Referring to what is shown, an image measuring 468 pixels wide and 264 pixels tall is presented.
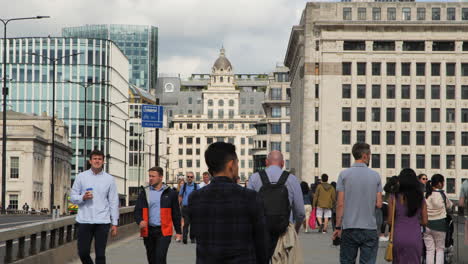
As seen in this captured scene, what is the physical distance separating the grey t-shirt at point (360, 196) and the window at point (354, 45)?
8169cm

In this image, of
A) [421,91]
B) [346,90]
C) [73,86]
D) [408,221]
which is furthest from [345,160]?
[408,221]

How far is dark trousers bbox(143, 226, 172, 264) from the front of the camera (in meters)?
13.1

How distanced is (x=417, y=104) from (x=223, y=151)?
86.9 m

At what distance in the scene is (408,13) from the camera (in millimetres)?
91938

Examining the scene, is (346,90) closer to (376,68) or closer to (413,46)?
(376,68)

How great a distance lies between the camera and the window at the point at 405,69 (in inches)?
3622

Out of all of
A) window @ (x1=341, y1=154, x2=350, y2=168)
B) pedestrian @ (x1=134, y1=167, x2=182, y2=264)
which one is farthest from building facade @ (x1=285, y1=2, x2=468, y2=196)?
pedestrian @ (x1=134, y1=167, x2=182, y2=264)

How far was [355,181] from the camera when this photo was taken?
36.6 ft

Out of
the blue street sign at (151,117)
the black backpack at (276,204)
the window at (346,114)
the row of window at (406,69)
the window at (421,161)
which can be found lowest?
the black backpack at (276,204)

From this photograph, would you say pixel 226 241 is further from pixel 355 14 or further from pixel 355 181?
pixel 355 14

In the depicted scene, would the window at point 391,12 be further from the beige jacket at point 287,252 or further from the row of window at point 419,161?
the beige jacket at point 287,252

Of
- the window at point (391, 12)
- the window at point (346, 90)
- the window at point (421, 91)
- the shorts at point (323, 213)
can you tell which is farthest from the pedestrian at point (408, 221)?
the window at point (391, 12)

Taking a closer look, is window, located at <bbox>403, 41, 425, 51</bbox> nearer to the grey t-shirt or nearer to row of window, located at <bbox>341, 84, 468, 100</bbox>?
row of window, located at <bbox>341, 84, 468, 100</bbox>

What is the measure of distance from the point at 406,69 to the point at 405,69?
92 millimetres
